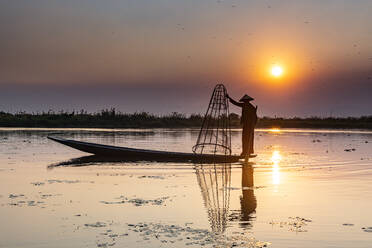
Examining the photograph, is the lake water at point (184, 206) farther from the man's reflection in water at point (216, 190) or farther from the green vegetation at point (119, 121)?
the green vegetation at point (119, 121)

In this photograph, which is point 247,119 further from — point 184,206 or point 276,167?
point 184,206

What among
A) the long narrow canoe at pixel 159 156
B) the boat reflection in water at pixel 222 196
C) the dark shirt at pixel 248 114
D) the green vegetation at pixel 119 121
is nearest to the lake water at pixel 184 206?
the boat reflection in water at pixel 222 196

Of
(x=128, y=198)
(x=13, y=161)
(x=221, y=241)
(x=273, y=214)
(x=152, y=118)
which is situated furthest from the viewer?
(x=152, y=118)

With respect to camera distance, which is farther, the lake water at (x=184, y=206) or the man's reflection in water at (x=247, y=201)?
the man's reflection in water at (x=247, y=201)

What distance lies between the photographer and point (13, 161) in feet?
58.0

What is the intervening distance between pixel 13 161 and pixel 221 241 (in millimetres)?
11969

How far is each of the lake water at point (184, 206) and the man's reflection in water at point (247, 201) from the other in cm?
2

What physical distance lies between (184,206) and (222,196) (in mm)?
1509

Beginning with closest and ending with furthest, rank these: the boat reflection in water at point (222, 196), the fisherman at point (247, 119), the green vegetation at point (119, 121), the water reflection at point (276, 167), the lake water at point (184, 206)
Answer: the lake water at point (184, 206), the boat reflection in water at point (222, 196), the water reflection at point (276, 167), the fisherman at point (247, 119), the green vegetation at point (119, 121)

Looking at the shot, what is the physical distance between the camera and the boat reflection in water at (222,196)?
28.2ft

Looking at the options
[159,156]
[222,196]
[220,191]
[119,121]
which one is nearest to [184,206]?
[222,196]

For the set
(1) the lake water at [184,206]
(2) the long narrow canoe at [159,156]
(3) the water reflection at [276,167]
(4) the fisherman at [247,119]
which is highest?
(4) the fisherman at [247,119]

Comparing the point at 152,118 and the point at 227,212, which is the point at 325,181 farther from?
the point at 152,118

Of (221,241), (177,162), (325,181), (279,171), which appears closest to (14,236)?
(221,241)
